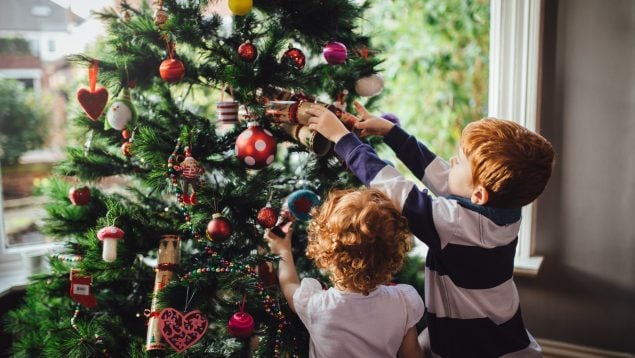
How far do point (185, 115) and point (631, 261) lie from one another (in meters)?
1.54

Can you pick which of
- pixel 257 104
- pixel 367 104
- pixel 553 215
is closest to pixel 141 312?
pixel 257 104

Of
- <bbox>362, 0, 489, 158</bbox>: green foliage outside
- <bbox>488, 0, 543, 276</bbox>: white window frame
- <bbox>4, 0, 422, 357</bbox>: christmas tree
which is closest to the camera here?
<bbox>4, 0, 422, 357</bbox>: christmas tree

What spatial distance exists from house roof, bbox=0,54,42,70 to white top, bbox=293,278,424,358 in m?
1.38

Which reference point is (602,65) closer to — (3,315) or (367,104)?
(367,104)

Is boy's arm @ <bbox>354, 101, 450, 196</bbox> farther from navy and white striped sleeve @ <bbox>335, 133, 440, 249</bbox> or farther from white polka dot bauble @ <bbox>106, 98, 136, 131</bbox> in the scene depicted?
white polka dot bauble @ <bbox>106, 98, 136, 131</bbox>

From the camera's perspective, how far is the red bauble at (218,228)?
114cm

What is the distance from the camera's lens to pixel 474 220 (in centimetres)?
112

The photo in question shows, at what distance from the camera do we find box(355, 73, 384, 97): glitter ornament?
1391 mm

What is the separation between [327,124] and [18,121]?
1.32m

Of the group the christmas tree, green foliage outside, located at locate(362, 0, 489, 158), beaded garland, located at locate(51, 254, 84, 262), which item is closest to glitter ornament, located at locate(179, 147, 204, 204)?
the christmas tree

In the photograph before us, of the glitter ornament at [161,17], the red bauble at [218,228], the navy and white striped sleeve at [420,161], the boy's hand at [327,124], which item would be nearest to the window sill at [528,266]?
the navy and white striped sleeve at [420,161]

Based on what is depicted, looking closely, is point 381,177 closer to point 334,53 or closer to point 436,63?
point 334,53

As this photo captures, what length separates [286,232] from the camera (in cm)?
133

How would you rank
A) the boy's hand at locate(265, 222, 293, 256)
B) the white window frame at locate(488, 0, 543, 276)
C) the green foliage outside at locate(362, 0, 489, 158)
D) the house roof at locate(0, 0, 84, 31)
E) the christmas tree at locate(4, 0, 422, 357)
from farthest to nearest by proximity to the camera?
the green foliage outside at locate(362, 0, 489, 158), the house roof at locate(0, 0, 84, 31), the white window frame at locate(488, 0, 543, 276), the boy's hand at locate(265, 222, 293, 256), the christmas tree at locate(4, 0, 422, 357)
